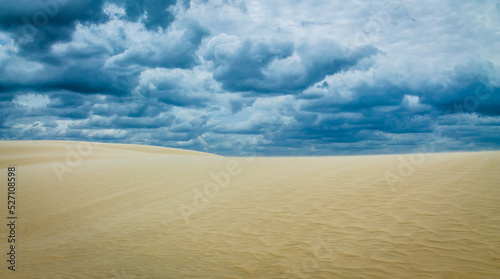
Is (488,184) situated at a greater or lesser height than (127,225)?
greater

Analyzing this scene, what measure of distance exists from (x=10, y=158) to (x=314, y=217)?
28.0 metres

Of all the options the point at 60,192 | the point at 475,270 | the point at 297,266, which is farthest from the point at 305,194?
the point at 60,192

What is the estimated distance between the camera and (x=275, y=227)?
7.99 metres

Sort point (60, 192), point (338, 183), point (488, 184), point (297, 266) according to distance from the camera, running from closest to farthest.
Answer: point (297, 266) < point (488, 184) < point (338, 183) < point (60, 192)

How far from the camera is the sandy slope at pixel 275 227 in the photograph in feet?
19.3

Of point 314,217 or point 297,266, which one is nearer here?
point 297,266

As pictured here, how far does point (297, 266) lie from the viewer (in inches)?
232

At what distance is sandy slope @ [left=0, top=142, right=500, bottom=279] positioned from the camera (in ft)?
19.3

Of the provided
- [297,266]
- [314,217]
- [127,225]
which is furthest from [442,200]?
[127,225]

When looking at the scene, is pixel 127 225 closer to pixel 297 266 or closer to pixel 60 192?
pixel 297 266

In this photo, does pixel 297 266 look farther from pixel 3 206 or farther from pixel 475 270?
pixel 3 206

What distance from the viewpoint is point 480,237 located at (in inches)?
251

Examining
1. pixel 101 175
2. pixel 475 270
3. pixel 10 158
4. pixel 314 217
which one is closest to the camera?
pixel 475 270

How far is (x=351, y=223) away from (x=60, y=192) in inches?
492
